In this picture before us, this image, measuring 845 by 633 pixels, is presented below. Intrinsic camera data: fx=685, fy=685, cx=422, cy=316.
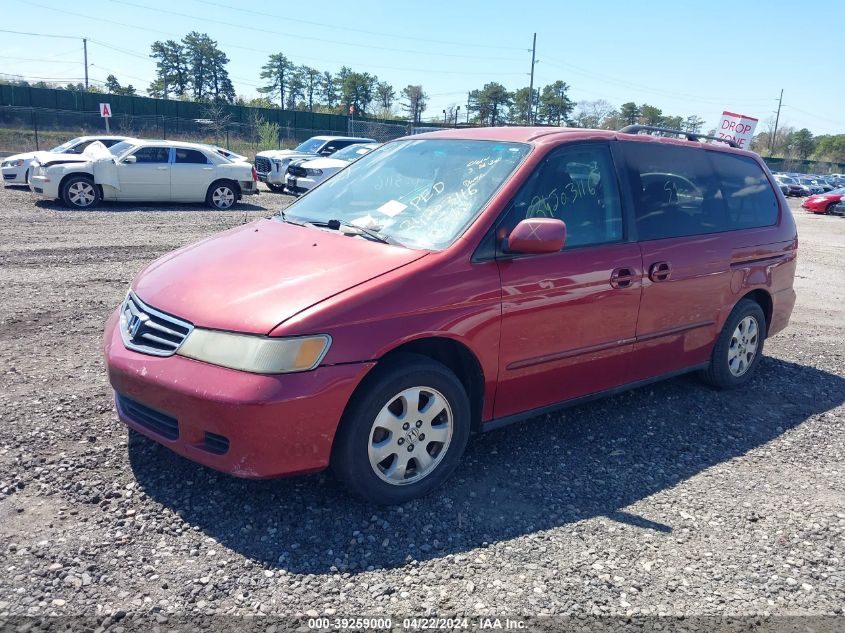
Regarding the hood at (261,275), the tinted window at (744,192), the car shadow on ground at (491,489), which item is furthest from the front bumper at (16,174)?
the tinted window at (744,192)

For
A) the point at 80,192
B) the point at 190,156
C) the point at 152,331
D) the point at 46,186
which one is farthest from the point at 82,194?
the point at 152,331

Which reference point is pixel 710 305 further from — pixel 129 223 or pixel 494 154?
pixel 129 223

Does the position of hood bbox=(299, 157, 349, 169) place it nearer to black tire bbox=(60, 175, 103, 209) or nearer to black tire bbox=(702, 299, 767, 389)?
black tire bbox=(60, 175, 103, 209)

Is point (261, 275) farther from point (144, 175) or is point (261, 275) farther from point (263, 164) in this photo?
point (263, 164)

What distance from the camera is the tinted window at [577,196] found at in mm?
3869

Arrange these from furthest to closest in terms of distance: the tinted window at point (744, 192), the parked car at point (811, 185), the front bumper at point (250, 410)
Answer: the parked car at point (811, 185) < the tinted window at point (744, 192) < the front bumper at point (250, 410)

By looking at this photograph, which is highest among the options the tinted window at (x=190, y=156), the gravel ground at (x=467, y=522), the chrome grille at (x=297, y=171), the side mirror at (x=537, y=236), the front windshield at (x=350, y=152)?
the front windshield at (x=350, y=152)

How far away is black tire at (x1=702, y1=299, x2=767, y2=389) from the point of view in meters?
5.23

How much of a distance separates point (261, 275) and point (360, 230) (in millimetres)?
699

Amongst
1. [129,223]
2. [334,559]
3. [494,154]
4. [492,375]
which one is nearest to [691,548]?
[492,375]

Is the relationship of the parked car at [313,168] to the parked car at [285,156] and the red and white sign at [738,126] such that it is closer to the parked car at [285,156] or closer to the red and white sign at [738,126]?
the parked car at [285,156]

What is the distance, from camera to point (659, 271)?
4.41m

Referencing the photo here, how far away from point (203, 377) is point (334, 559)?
38.6 inches

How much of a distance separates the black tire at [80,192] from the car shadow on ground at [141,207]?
15 cm
